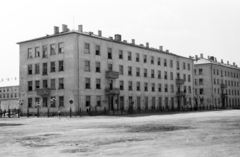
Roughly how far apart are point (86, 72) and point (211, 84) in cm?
5130

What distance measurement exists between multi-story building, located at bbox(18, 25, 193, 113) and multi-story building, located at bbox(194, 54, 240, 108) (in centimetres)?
2907

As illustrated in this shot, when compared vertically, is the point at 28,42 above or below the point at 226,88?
above

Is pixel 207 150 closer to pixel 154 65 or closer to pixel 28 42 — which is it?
pixel 28 42

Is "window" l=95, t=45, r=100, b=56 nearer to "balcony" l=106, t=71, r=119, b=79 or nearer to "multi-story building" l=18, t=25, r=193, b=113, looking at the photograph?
"multi-story building" l=18, t=25, r=193, b=113

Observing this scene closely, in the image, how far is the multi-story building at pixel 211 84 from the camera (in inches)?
3553

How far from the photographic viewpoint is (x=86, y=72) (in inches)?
1962

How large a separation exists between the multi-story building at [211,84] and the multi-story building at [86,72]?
29069mm

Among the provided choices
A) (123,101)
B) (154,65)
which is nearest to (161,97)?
(154,65)

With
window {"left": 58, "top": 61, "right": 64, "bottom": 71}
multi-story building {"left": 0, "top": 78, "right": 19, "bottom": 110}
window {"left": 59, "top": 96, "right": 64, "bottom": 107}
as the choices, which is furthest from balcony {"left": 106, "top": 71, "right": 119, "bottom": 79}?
multi-story building {"left": 0, "top": 78, "right": 19, "bottom": 110}

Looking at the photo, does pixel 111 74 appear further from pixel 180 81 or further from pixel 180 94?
pixel 180 81

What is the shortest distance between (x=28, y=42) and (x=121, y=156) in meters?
48.9

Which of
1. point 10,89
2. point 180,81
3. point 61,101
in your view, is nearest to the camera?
point 61,101

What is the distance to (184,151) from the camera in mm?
10344

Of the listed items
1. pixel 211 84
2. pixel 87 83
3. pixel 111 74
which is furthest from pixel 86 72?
pixel 211 84
